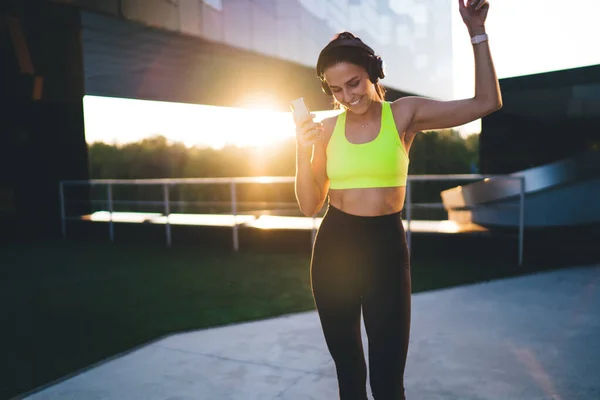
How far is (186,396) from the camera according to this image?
9.29 ft

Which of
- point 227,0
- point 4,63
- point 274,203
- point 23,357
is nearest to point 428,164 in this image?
point 274,203

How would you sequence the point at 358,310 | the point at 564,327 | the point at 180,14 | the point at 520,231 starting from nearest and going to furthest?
1. the point at 358,310
2. the point at 564,327
3. the point at 520,231
4. the point at 180,14

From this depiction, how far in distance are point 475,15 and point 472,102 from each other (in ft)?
0.95

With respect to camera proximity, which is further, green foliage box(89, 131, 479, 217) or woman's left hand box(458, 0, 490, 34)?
green foliage box(89, 131, 479, 217)

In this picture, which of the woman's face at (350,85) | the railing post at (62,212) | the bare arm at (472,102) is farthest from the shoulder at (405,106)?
the railing post at (62,212)

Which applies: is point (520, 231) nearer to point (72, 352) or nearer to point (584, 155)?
point (584, 155)

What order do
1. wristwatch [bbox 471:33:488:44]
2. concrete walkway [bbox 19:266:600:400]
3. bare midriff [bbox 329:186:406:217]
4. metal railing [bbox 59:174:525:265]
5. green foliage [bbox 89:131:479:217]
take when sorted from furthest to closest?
green foliage [bbox 89:131:479:217], metal railing [bbox 59:174:525:265], concrete walkway [bbox 19:266:600:400], bare midriff [bbox 329:186:406:217], wristwatch [bbox 471:33:488:44]

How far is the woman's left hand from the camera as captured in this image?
1.65 meters

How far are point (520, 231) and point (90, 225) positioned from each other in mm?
8092

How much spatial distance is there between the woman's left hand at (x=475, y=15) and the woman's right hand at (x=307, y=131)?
612 millimetres

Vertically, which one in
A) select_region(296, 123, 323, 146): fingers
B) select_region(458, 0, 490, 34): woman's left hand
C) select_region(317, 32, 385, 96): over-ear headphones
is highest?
select_region(458, 0, 490, 34): woman's left hand

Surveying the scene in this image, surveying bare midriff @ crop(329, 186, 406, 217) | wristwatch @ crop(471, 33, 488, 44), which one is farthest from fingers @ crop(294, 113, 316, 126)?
wristwatch @ crop(471, 33, 488, 44)

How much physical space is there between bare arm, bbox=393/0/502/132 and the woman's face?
14 centimetres

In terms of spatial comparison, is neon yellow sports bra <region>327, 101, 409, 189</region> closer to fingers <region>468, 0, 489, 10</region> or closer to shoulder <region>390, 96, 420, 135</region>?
shoulder <region>390, 96, 420, 135</region>
